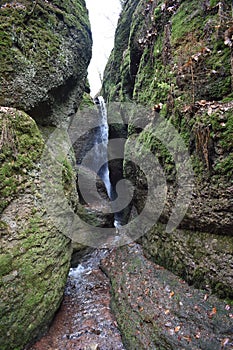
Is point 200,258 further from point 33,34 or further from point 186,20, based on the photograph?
point 33,34

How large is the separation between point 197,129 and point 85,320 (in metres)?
4.46

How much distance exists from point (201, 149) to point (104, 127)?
964cm

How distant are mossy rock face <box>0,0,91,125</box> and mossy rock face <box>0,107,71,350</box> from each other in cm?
226

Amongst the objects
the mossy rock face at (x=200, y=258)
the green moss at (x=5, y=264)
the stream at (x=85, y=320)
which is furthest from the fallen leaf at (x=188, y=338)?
the green moss at (x=5, y=264)

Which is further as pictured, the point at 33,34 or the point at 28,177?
the point at 33,34

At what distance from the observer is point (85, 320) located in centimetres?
454

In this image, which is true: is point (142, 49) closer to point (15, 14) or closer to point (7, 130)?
point (15, 14)

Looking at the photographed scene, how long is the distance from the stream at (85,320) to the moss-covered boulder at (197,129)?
1.64 m

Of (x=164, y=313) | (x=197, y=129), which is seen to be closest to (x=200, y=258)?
(x=164, y=313)

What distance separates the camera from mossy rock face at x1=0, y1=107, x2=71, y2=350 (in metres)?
3.42

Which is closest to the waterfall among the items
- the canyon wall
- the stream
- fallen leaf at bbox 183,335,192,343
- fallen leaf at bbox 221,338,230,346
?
Answer: the canyon wall

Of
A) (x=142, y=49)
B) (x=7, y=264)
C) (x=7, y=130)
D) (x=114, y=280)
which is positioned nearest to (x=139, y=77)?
(x=142, y=49)

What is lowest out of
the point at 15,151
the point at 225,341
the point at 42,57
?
the point at 225,341

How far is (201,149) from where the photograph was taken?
13.8 ft
